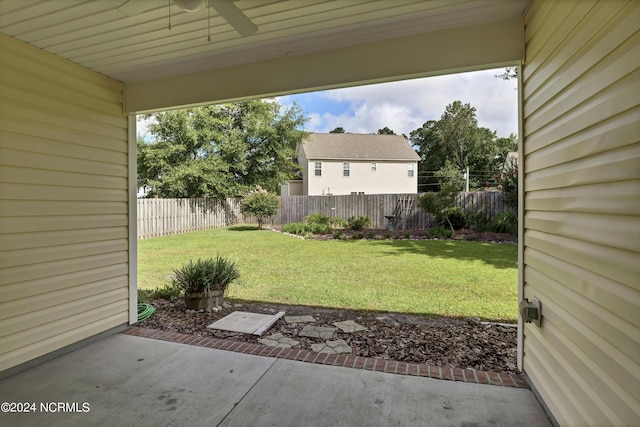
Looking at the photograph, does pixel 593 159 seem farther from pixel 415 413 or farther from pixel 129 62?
pixel 129 62

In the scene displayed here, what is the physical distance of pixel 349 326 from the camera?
343cm

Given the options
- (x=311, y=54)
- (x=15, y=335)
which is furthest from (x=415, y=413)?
(x=15, y=335)

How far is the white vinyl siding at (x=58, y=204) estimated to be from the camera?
246 centimetres

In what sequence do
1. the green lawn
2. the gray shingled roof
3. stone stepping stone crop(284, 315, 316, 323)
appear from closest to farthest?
1. stone stepping stone crop(284, 315, 316, 323)
2. the green lawn
3. the gray shingled roof

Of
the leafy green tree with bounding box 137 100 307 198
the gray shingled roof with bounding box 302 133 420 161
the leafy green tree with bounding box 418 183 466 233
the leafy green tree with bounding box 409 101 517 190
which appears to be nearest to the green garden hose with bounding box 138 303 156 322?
the leafy green tree with bounding box 418 183 466 233

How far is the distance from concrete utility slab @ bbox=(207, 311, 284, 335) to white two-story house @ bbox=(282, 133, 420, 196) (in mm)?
15232

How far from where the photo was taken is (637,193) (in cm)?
116

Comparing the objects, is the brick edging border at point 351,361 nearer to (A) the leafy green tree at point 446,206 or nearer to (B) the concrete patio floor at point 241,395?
(B) the concrete patio floor at point 241,395

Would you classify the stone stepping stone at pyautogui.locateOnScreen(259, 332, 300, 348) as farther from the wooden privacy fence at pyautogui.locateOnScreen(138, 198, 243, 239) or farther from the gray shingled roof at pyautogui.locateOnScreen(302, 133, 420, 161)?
the gray shingled roof at pyautogui.locateOnScreen(302, 133, 420, 161)

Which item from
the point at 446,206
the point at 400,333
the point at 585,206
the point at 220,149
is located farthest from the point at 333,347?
the point at 220,149

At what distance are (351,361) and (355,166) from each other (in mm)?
17281

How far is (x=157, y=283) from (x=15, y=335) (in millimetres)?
2624

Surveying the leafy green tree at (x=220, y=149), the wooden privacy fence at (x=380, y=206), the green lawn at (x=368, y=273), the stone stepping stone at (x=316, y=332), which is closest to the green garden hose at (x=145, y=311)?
the green lawn at (x=368, y=273)

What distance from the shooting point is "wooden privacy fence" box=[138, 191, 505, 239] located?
10.3 meters
